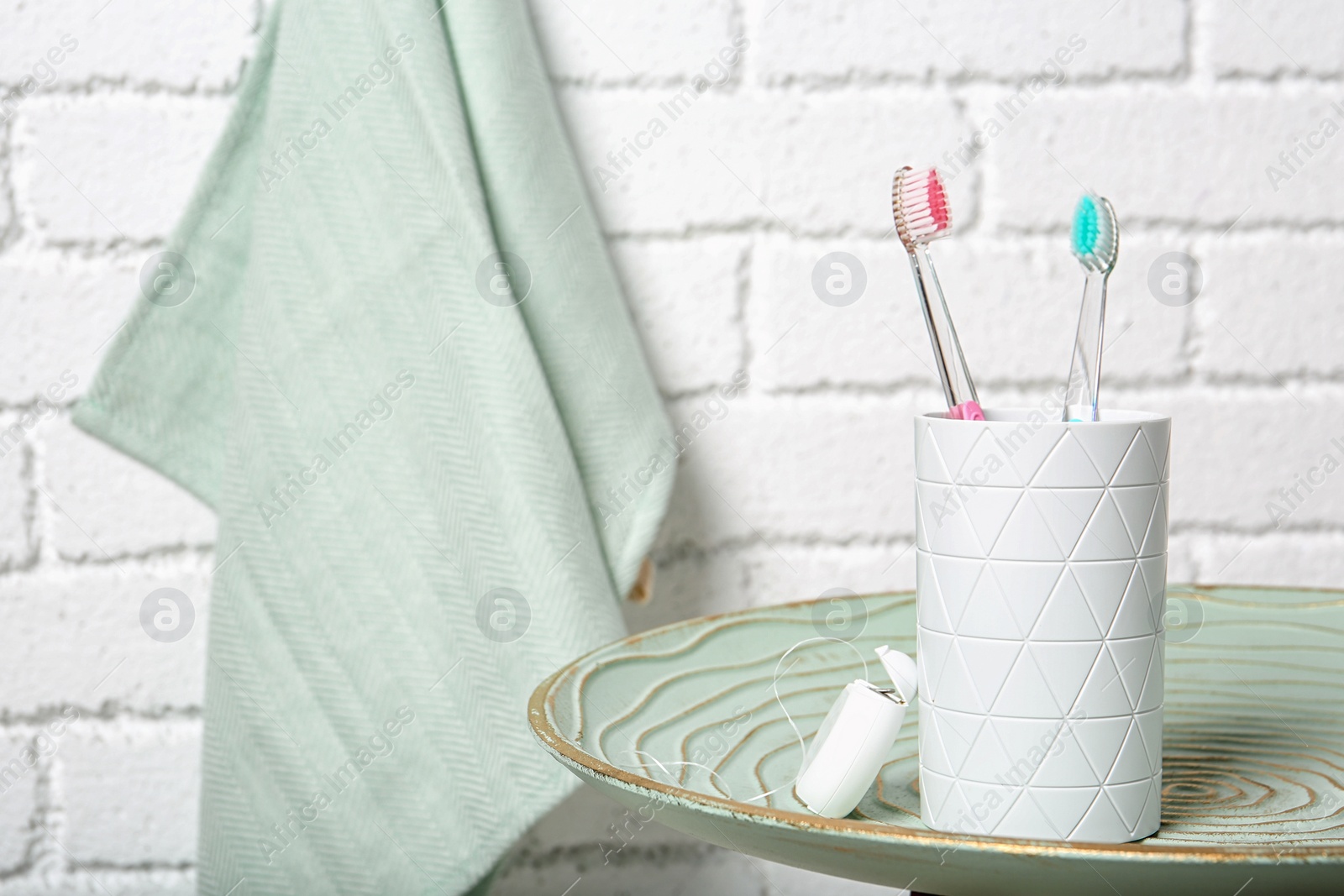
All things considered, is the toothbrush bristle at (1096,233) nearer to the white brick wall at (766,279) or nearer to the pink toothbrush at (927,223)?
the pink toothbrush at (927,223)

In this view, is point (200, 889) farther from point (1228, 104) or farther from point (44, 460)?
point (1228, 104)

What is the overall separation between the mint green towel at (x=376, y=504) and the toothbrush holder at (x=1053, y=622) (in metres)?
0.25

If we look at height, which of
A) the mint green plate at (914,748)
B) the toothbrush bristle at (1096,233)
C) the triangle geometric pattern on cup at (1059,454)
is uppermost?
the toothbrush bristle at (1096,233)

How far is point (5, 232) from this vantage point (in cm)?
69

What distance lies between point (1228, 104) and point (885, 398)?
0.91 feet

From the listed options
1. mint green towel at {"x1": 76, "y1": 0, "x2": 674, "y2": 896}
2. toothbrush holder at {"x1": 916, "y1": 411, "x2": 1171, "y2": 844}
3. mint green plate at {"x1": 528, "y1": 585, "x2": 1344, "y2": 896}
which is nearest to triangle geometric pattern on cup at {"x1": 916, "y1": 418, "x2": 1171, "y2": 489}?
toothbrush holder at {"x1": 916, "y1": 411, "x2": 1171, "y2": 844}

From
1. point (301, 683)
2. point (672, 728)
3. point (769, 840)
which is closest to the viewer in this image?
point (769, 840)

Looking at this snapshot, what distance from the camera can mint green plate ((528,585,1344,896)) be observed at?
11.3 inches

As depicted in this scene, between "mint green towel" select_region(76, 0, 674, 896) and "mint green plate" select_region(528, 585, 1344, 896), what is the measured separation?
0.40 ft

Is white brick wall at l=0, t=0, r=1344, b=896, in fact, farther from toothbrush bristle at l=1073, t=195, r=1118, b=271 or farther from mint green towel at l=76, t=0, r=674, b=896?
toothbrush bristle at l=1073, t=195, r=1118, b=271

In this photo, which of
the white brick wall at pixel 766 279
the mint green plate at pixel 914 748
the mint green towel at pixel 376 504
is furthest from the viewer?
the white brick wall at pixel 766 279

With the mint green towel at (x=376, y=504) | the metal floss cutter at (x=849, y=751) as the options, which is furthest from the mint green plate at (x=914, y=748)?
the mint green towel at (x=376, y=504)

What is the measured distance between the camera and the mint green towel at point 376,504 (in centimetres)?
59

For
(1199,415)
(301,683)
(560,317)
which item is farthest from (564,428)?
(1199,415)
